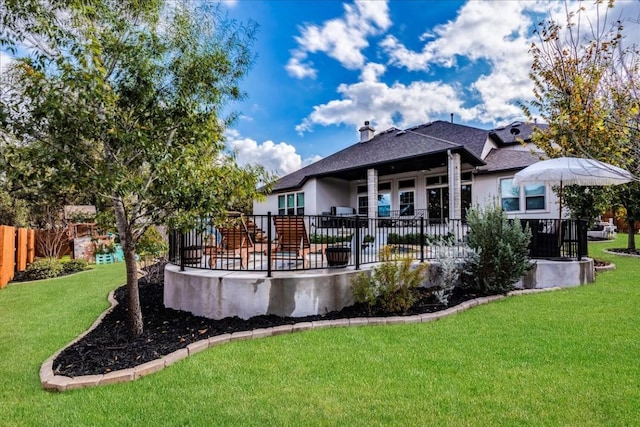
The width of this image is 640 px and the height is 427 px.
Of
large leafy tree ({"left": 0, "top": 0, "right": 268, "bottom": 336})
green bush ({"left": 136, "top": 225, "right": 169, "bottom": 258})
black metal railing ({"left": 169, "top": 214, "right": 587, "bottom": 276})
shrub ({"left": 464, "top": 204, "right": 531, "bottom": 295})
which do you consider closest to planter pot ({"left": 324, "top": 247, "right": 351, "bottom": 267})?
black metal railing ({"left": 169, "top": 214, "right": 587, "bottom": 276})

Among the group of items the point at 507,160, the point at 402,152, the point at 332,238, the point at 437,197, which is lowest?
the point at 332,238

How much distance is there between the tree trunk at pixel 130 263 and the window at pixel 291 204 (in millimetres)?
15286

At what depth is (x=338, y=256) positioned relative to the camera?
6.02 metres

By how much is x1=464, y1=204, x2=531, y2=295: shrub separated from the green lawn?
1.38 meters

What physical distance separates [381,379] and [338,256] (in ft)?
9.43

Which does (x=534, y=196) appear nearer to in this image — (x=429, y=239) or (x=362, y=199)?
(x=362, y=199)

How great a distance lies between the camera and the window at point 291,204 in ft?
66.1

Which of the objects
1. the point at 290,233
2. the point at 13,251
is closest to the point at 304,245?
the point at 290,233

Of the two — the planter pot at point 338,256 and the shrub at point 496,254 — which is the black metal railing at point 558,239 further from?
the planter pot at point 338,256

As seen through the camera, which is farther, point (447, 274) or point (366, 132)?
point (366, 132)

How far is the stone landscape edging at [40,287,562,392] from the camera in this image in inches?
131

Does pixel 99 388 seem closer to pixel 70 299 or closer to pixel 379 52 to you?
pixel 70 299

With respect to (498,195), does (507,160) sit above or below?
above

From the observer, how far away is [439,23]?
11.3m
